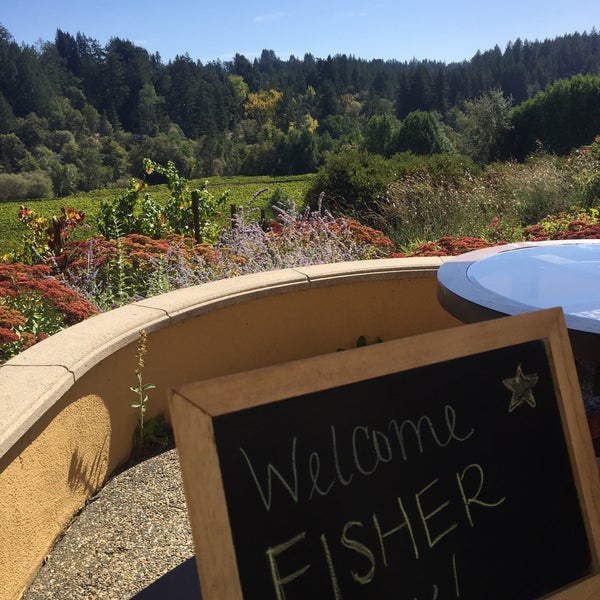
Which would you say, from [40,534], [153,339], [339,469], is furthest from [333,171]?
[339,469]

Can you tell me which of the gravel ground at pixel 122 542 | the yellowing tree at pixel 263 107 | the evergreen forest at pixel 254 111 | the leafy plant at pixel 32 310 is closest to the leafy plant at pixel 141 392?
the gravel ground at pixel 122 542

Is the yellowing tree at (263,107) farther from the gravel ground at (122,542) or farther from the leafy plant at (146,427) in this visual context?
the gravel ground at (122,542)

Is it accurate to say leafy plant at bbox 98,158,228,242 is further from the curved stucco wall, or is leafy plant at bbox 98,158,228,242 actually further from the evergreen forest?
the evergreen forest

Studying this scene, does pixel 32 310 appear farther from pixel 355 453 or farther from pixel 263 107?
pixel 263 107

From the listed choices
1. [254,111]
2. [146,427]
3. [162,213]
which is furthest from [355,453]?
[254,111]

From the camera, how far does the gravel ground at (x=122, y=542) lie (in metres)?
2.07

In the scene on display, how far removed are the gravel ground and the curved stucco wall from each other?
0.20 ft

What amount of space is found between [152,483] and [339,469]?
1.67 m

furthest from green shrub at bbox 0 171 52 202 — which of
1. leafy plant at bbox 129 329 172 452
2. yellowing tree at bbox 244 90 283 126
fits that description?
yellowing tree at bbox 244 90 283 126

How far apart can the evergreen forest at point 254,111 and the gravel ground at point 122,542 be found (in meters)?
34.3

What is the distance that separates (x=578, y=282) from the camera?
2.29 metres

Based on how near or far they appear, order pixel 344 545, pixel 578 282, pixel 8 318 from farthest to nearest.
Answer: pixel 8 318
pixel 578 282
pixel 344 545

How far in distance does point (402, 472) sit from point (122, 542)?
1436 millimetres

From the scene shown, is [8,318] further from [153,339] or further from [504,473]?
[504,473]
